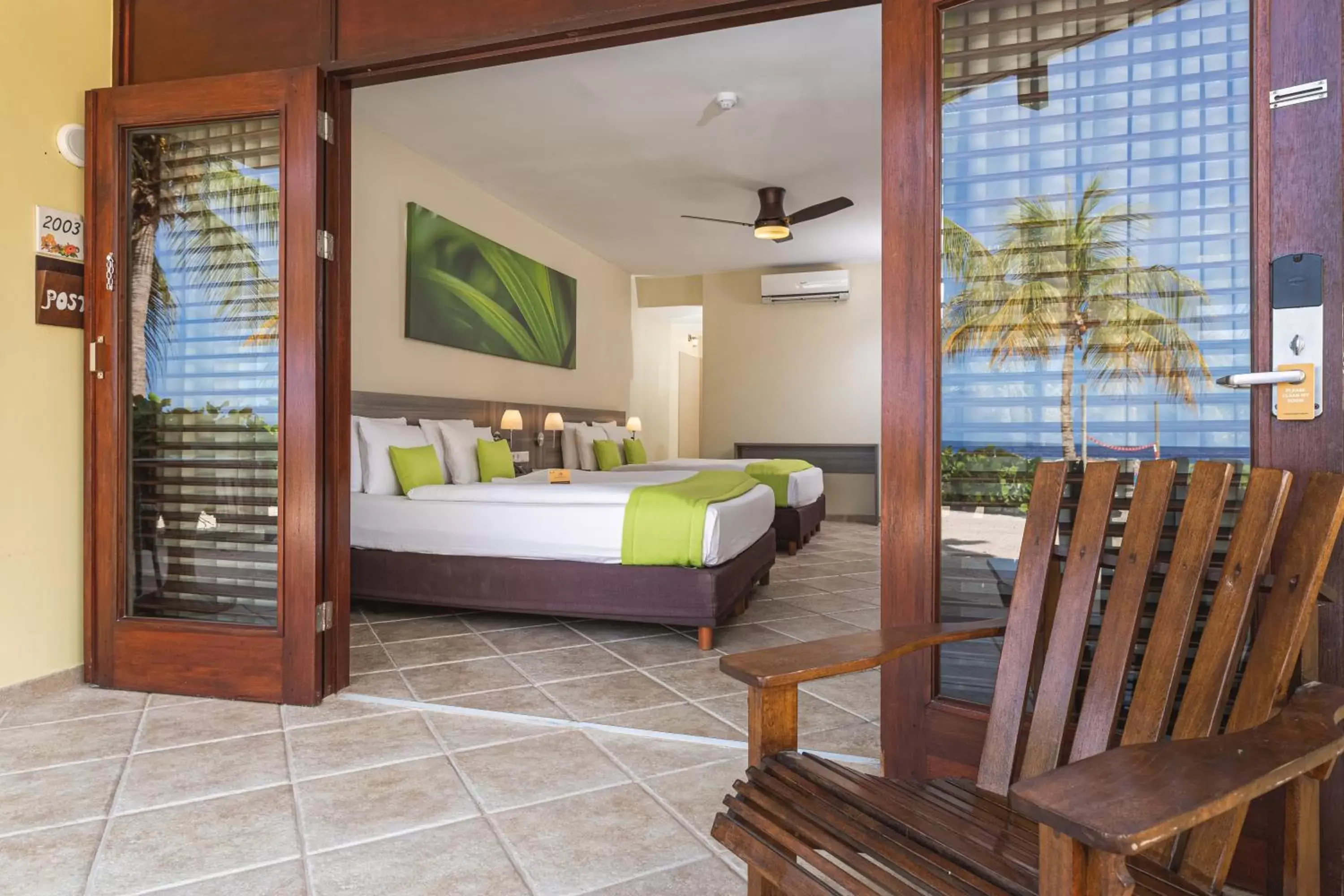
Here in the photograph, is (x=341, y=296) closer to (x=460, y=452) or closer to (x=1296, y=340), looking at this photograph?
(x=460, y=452)

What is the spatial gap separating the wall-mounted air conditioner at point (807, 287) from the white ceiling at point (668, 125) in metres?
1.29

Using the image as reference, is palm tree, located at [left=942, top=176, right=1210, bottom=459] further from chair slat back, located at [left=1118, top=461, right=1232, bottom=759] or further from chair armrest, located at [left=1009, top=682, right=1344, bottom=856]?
chair armrest, located at [left=1009, top=682, right=1344, bottom=856]

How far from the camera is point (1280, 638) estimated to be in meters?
1.17

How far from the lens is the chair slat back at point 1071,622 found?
4.38ft

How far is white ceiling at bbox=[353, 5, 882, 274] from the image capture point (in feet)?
13.0

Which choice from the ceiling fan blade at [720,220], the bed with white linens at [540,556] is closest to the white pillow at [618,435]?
the ceiling fan blade at [720,220]

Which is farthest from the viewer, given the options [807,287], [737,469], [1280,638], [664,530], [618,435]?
[807,287]

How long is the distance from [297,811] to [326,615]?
907 millimetres

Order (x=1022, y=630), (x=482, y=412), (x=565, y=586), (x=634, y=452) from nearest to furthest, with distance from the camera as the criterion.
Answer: (x=1022, y=630) → (x=565, y=586) → (x=482, y=412) → (x=634, y=452)

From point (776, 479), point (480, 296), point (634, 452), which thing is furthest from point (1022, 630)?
point (634, 452)

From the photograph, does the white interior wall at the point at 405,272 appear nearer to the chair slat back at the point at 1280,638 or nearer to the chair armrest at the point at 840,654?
the chair armrest at the point at 840,654

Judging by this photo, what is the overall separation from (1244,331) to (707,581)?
2.24 m

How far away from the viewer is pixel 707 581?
3439 millimetres

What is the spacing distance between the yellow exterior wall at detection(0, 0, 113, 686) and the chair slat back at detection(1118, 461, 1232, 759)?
10.5 feet
